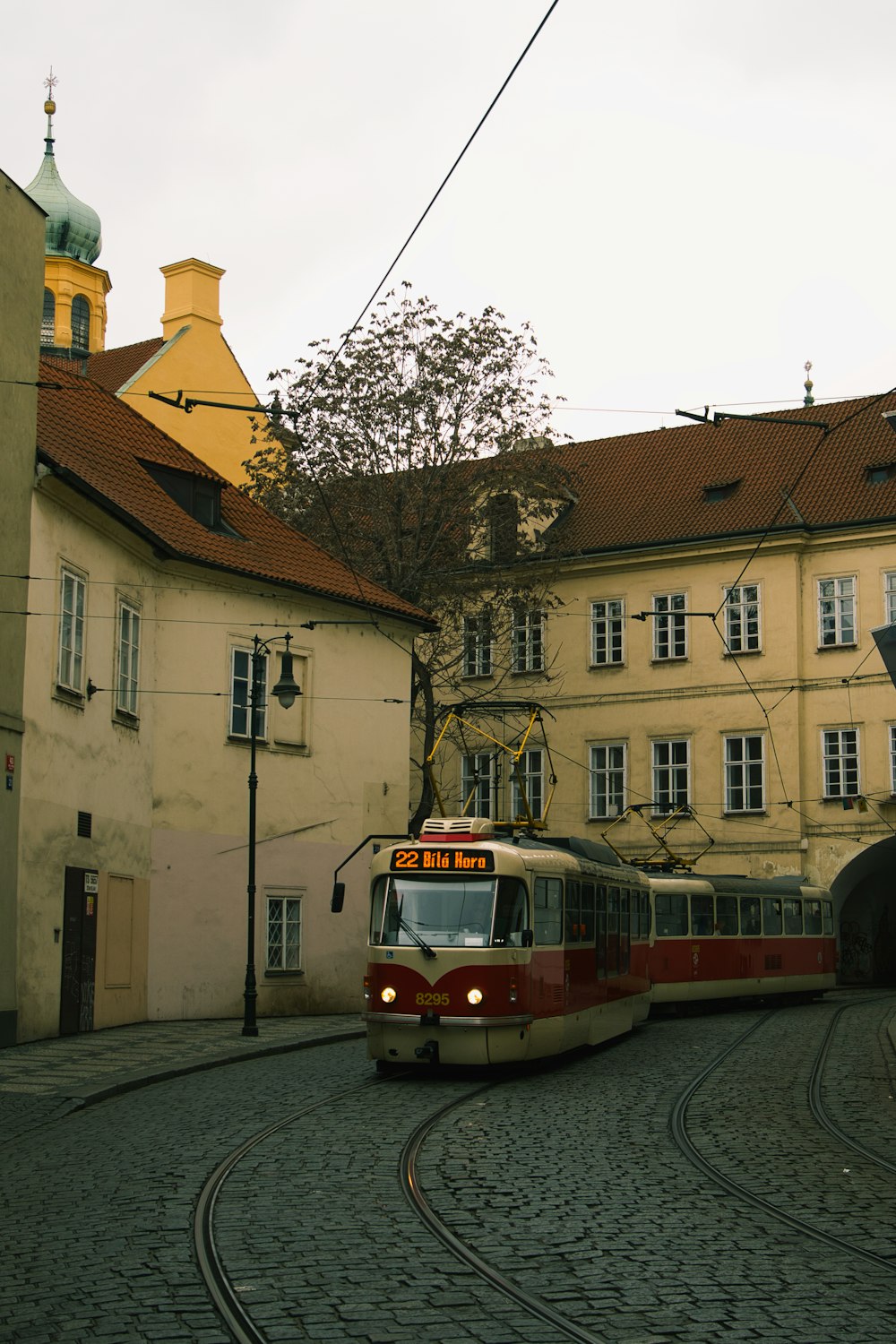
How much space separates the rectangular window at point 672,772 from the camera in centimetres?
4516

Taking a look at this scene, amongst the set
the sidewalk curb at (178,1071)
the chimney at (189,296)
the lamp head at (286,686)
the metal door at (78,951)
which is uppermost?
the chimney at (189,296)

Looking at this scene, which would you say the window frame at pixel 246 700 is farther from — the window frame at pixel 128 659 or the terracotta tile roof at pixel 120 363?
the terracotta tile roof at pixel 120 363

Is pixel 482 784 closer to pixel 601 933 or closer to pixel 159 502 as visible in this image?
pixel 159 502

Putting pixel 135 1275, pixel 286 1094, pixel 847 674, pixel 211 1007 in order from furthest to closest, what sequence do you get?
pixel 847 674
pixel 211 1007
pixel 286 1094
pixel 135 1275

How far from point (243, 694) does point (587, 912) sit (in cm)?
1012

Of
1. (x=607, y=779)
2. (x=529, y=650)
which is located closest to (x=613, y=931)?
(x=607, y=779)

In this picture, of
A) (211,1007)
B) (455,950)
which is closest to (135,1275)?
(455,950)

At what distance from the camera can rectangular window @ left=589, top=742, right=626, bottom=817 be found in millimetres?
46156

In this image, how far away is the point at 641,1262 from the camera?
28.6ft

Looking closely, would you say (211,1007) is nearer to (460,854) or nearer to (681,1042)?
(681,1042)

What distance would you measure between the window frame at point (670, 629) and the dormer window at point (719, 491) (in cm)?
277

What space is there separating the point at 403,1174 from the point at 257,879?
18.3 m

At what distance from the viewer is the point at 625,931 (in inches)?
976

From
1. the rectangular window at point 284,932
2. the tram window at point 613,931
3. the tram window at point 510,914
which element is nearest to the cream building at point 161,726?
the rectangular window at point 284,932
